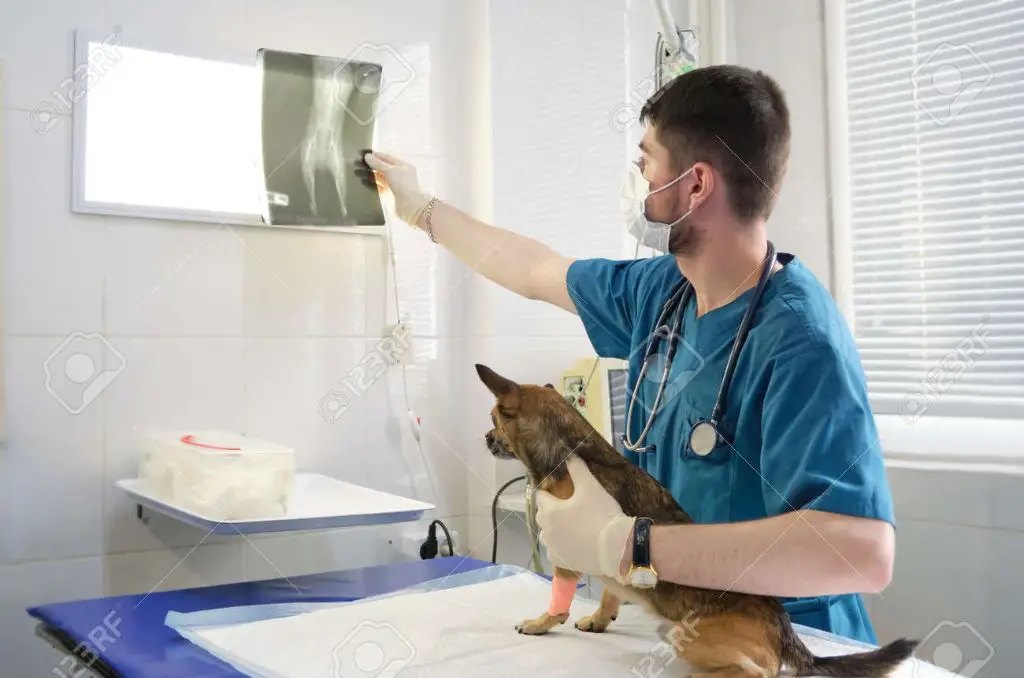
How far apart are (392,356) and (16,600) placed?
79 cm

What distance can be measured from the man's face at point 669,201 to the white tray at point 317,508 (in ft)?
1.93

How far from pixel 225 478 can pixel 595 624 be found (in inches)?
23.4

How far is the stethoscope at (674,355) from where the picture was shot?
1.10 m

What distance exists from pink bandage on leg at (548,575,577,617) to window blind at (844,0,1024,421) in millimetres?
1111

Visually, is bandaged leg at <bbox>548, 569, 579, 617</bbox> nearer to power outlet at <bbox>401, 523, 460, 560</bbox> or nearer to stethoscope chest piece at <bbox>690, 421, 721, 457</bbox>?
stethoscope chest piece at <bbox>690, 421, 721, 457</bbox>

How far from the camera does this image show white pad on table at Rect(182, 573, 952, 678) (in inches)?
38.9

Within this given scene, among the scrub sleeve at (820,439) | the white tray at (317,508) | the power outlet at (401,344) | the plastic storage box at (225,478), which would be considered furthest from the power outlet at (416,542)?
the scrub sleeve at (820,439)
